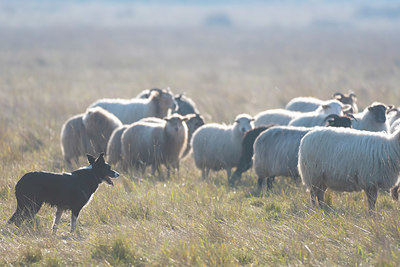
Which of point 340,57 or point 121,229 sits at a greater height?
point 121,229

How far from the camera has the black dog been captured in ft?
21.7

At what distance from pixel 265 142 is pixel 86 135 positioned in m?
3.58

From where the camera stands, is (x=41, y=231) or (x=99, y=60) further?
(x=99, y=60)

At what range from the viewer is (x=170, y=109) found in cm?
1330

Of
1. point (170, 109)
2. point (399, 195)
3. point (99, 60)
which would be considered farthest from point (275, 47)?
point (399, 195)

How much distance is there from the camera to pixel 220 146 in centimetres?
1081

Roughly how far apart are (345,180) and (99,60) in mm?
35823

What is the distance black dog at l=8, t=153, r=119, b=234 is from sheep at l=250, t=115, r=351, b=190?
281 cm

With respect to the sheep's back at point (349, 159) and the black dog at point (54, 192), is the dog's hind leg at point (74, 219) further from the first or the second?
the sheep's back at point (349, 159)

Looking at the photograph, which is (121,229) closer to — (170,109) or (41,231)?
(41,231)

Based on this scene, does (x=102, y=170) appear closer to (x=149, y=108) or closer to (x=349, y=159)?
(x=349, y=159)

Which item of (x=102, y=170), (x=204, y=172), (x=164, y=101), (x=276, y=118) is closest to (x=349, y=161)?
(x=102, y=170)

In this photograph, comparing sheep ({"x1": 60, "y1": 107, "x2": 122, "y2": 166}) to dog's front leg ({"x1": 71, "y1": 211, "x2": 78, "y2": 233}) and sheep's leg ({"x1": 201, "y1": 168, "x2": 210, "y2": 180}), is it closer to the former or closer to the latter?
sheep's leg ({"x1": 201, "y1": 168, "x2": 210, "y2": 180})

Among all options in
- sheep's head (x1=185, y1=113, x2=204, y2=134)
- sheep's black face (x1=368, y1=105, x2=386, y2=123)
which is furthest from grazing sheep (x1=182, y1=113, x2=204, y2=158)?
sheep's black face (x1=368, y1=105, x2=386, y2=123)
